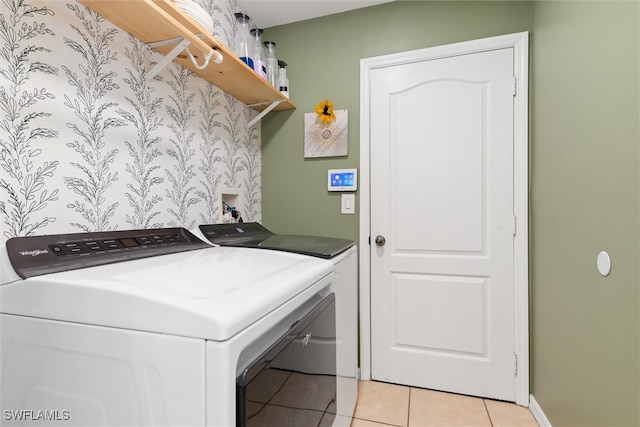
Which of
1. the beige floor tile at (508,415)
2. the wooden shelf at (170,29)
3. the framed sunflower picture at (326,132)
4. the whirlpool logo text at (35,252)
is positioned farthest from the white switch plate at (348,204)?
the whirlpool logo text at (35,252)

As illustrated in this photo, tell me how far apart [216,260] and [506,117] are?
1.73 meters

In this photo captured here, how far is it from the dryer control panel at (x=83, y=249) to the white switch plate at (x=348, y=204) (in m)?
1.00

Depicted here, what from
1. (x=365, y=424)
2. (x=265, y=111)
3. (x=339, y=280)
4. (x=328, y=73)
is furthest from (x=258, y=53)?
(x=365, y=424)

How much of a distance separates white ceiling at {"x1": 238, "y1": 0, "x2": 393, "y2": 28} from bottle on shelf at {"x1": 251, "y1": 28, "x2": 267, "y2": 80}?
0.67 ft

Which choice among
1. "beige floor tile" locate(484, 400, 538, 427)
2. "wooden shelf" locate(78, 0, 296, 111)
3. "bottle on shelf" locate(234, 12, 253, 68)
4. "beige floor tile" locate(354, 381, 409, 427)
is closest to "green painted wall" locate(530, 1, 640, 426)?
"beige floor tile" locate(484, 400, 538, 427)

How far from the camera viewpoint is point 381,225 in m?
1.96

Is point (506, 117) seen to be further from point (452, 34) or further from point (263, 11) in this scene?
point (263, 11)

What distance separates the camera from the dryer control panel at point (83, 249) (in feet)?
2.54

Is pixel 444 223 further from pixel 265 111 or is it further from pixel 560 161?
pixel 265 111

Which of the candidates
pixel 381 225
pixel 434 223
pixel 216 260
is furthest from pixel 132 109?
pixel 434 223

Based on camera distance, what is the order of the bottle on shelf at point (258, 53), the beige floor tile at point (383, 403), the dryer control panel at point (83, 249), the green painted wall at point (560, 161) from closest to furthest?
the dryer control panel at point (83, 249), the green painted wall at point (560, 161), the beige floor tile at point (383, 403), the bottle on shelf at point (258, 53)

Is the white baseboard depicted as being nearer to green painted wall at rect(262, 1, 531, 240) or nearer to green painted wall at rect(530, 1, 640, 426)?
green painted wall at rect(530, 1, 640, 426)

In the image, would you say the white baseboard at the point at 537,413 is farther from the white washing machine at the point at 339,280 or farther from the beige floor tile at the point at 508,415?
the white washing machine at the point at 339,280

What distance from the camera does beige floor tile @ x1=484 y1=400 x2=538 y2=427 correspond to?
1.59 metres
